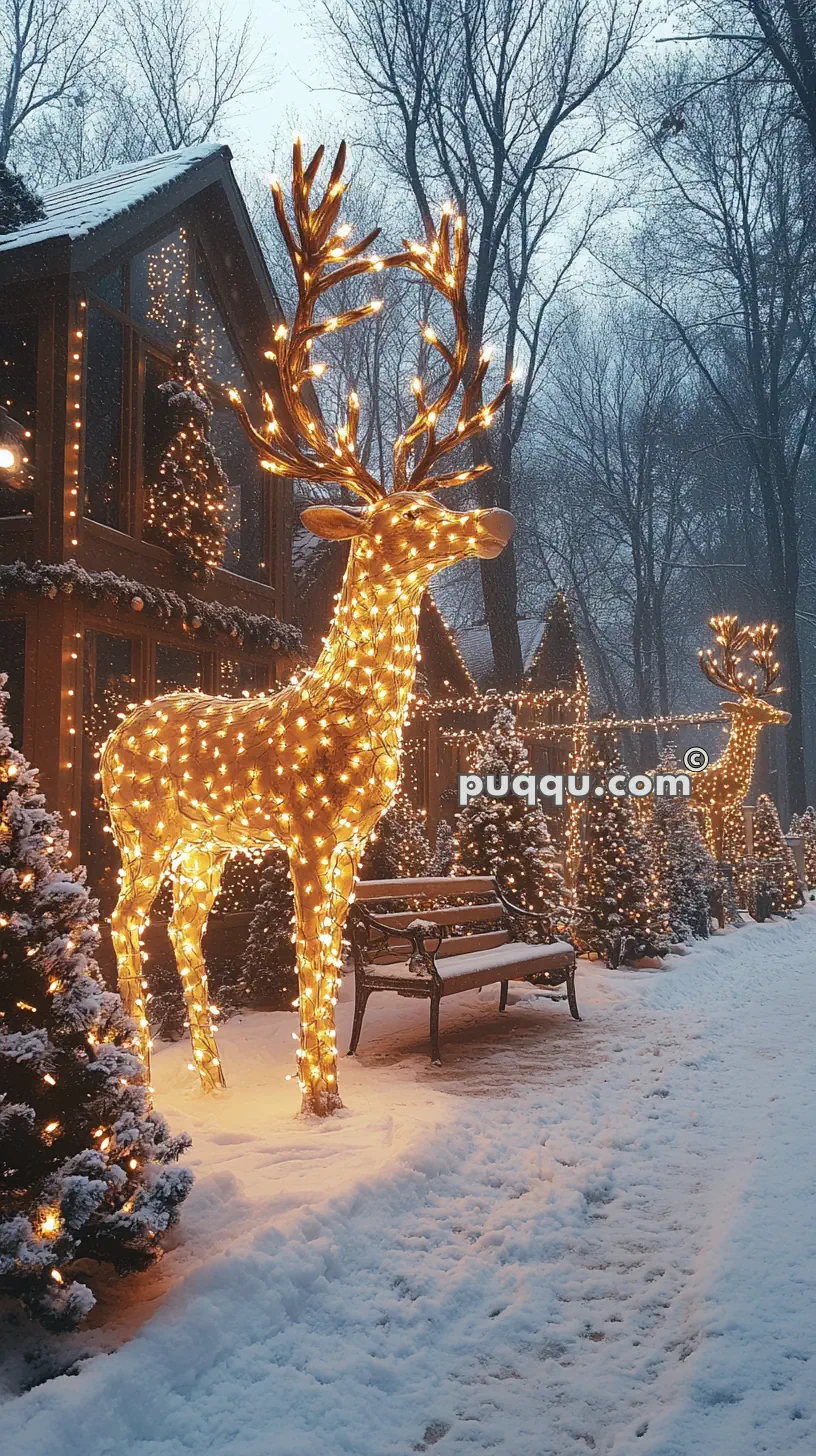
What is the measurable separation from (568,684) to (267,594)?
1720 centimetres

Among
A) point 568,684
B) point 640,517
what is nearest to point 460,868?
point 568,684

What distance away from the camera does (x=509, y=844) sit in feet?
32.3

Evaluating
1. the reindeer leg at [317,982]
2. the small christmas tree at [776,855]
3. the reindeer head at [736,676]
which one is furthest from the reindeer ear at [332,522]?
the small christmas tree at [776,855]

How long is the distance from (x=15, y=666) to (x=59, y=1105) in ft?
17.4

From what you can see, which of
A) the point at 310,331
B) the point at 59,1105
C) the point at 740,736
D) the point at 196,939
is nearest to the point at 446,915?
the point at 196,939

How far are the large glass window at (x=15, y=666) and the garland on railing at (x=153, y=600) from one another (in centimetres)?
41

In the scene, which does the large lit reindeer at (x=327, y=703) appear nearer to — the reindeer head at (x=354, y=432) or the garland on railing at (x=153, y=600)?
the reindeer head at (x=354, y=432)

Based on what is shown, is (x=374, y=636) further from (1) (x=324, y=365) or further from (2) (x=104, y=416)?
(2) (x=104, y=416)

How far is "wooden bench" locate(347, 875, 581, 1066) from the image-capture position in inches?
286

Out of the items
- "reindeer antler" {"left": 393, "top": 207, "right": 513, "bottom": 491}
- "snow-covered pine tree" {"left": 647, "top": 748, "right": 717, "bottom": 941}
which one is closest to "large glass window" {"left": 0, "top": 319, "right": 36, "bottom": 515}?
"reindeer antler" {"left": 393, "top": 207, "right": 513, "bottom": 491}

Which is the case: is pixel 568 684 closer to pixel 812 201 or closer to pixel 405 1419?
pixel 812 201

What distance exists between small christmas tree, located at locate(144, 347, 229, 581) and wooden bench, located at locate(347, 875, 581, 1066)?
3.64m

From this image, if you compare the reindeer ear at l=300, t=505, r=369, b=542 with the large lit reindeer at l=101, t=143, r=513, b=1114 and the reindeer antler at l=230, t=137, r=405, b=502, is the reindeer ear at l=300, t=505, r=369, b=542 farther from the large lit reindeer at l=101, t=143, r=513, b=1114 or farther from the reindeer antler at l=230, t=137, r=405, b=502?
the reindeer antler at l=230, t=137, r=405, b=502

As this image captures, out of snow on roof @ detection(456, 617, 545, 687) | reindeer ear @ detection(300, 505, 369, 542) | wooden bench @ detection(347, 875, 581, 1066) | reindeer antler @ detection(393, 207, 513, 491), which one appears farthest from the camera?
snow on roof @ detection(456, 617, 545, 687)
